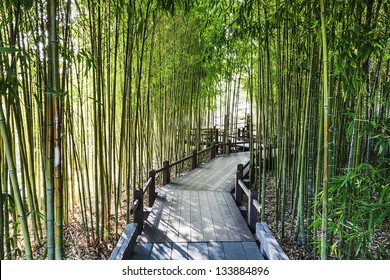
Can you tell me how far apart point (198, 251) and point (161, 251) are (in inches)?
13.5

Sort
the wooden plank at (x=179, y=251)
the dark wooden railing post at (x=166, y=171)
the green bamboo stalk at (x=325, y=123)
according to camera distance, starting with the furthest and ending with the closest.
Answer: the dark wooden railing post at (x=166, y=171) → the wooden plank at (x=179, y=251) → the green bamboo stalk at (x=325, y=123)

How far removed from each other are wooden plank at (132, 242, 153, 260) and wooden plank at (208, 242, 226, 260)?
569 millimetres

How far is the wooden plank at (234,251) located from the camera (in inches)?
89.0

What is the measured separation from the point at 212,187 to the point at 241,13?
3.10 m

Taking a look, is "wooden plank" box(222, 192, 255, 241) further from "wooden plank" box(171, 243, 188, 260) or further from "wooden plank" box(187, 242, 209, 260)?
"wooden plank" box(171, 243, 188, 260)

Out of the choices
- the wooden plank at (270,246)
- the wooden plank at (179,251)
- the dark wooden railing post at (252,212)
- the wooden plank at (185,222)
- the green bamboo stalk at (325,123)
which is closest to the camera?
the green bamboo stalk at (325,123)

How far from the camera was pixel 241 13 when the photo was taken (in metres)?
2.10

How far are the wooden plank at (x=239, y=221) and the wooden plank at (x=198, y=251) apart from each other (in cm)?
45

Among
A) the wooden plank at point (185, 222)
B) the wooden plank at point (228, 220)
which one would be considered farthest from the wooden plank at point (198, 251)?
the wooden plank at point (228, 220)

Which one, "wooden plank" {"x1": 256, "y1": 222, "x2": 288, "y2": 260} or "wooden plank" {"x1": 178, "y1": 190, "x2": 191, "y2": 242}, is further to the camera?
"wooden plank" {"x1": 178, "y1": 190, "x2": 191, "y2": 242}

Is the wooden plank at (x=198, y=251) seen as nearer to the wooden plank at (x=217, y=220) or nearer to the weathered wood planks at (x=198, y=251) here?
the weathered wood planks at (x=198, y=251)

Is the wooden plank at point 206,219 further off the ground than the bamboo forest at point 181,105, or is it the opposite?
the bamboo forest at point 181,105

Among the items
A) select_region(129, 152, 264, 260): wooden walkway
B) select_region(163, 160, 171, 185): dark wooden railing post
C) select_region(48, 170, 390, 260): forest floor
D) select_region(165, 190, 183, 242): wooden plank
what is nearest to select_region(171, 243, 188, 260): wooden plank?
select_region(129, 152, 264, 260): wooden walkway

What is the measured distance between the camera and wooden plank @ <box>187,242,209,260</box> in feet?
7.31
